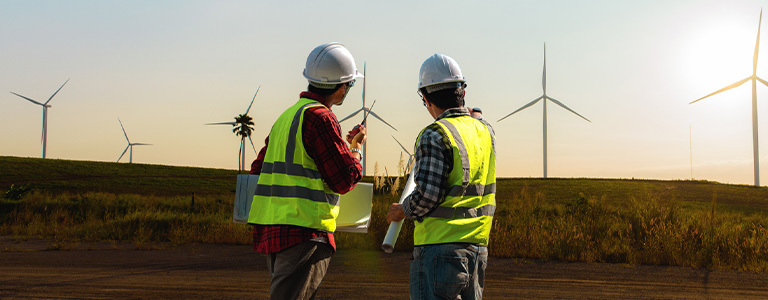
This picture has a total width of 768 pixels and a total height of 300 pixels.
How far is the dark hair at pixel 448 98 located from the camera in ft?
10.4

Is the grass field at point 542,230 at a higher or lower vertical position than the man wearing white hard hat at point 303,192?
lower

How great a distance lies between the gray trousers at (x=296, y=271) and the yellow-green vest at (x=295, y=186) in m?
0.13

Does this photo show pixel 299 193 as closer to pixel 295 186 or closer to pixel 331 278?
pixel 295 186

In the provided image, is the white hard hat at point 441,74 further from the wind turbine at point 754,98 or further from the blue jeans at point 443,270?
A: the wind turbine at point 754,98

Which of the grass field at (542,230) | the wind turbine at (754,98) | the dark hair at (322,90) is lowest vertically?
the grass field at (542,230)

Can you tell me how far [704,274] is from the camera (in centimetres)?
924

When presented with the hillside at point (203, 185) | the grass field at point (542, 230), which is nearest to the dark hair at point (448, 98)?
the grass field at point (542, 230)

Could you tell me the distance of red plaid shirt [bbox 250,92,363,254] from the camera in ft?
9.75

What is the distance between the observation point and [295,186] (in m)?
3.00

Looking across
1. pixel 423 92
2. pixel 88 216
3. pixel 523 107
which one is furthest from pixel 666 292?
Result: pixel 523 107

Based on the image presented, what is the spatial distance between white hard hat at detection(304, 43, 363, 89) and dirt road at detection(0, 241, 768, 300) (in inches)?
163

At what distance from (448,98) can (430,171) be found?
49 cm

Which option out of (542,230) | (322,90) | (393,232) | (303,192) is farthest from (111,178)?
(303,192)

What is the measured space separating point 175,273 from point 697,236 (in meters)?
9.25
